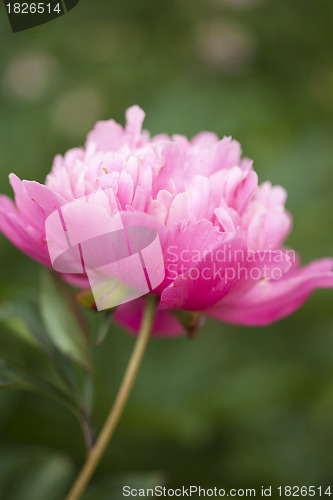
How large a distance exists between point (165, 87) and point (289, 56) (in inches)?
14.4

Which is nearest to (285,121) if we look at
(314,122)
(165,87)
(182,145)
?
(314,122)

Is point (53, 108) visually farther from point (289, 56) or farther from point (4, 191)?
point (289, 56)

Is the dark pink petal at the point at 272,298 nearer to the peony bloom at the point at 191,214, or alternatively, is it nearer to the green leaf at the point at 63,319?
the peony bloom at the point at 191,214

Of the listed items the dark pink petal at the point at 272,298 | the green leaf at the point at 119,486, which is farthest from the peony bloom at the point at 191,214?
the green leaf at the point at 119,486

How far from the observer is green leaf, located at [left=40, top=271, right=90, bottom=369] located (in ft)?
1.71

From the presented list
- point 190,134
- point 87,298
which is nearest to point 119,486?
point 87,298

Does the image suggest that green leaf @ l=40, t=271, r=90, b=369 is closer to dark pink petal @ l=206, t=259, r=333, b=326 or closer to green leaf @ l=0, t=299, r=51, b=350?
green leaf @ l=0, t=299, r=51, b=350

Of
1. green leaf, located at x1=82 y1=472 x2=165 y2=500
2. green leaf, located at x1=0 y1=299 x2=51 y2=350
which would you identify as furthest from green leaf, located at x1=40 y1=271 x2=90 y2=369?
green leaf, located at x1=82 y1=472 x2=165 y2=500

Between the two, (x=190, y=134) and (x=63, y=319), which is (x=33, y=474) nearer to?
(x=63, y=319)

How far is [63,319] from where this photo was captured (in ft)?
1.80

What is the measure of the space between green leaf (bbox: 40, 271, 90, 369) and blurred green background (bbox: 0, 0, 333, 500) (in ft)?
0.41

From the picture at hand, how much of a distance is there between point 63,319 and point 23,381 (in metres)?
0.09

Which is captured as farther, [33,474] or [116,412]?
[33,474]

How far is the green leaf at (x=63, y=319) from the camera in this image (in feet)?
1.71
